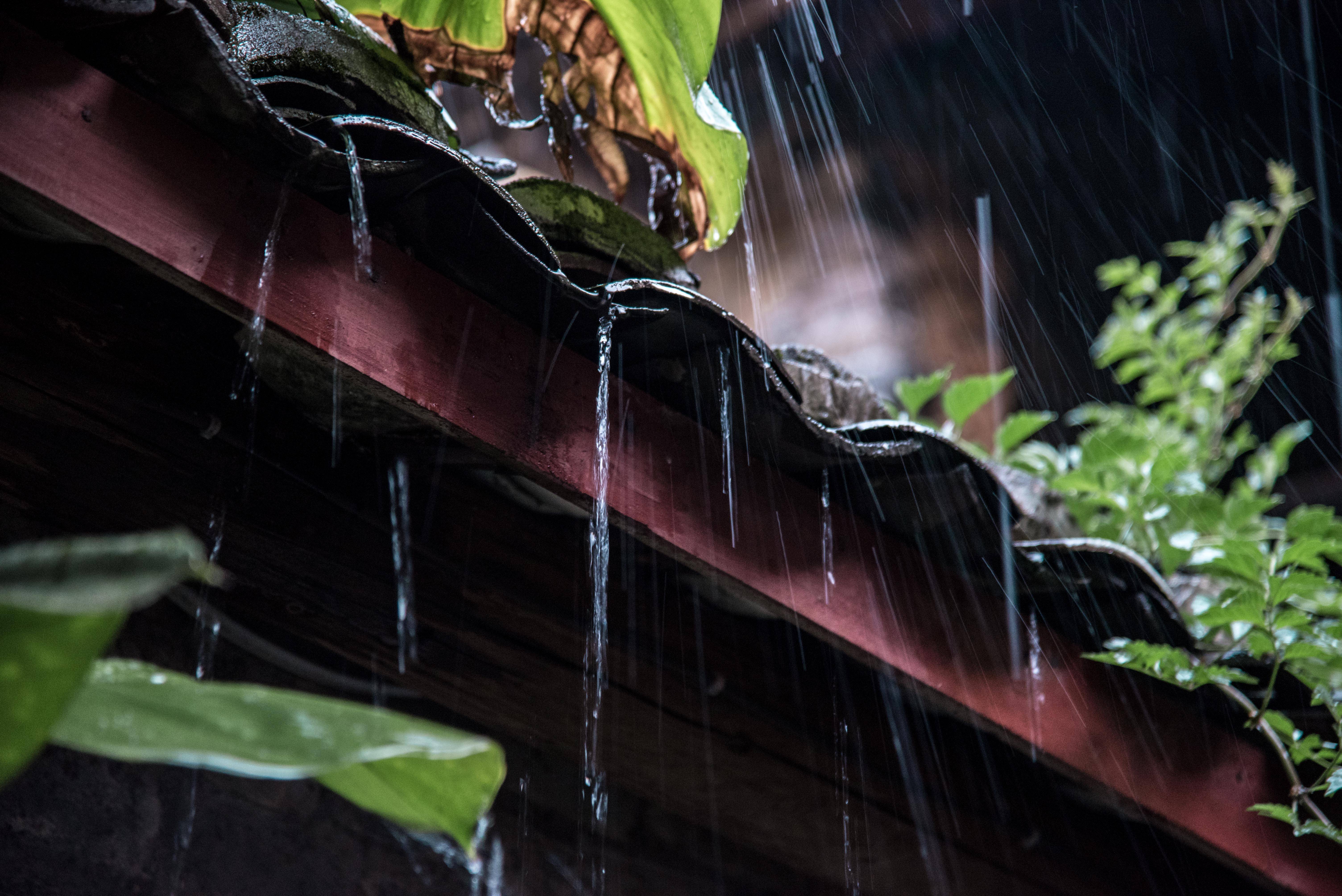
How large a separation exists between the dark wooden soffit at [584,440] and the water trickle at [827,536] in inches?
0.4

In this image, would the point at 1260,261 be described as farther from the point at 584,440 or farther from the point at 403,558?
the point at 403,558

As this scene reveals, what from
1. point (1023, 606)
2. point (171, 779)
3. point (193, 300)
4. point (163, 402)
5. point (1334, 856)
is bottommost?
point (171, 779)

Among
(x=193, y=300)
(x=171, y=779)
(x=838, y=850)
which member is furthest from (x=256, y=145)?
(x=838, y=850)

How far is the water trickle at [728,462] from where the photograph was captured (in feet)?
5.07

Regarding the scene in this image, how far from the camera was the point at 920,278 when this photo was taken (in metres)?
6.60

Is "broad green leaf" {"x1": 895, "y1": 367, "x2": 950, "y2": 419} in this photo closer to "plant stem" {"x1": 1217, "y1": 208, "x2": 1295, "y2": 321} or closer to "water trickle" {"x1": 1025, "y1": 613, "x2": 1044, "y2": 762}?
"water trickle" {"x1": 1025, "y1": 613, "x2": 1044, "y2": 762}

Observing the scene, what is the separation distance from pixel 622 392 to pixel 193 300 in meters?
0.66

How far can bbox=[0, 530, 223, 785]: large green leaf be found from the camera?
1.12 ft

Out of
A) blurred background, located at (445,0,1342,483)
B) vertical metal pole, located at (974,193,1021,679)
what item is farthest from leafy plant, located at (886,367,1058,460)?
vertical metal pole, located at (974,193,1021,679)

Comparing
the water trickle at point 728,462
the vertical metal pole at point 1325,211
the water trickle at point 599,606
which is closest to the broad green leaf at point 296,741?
the water trickle at point 599,606

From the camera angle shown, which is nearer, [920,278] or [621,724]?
[621,724]

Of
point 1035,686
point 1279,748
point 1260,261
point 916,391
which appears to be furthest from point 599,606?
point 1260,261

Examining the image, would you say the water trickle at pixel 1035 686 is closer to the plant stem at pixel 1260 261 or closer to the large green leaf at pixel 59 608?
the large green leaf at pixel 59 608

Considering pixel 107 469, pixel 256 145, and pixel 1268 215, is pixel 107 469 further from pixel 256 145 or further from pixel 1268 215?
pixel 1268 215
